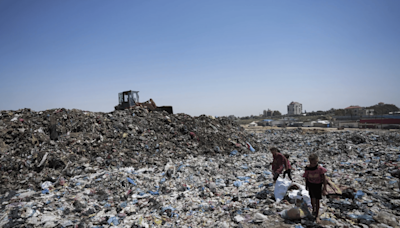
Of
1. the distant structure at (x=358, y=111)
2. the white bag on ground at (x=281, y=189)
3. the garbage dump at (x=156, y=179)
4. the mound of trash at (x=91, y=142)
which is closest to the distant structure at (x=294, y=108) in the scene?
the distant structure at (x=358, y=111)

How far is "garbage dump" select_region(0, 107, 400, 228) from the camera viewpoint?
383 centimetres

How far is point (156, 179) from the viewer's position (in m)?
5.96

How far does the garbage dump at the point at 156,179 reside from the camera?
3.83m

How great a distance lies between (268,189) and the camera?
4762mm

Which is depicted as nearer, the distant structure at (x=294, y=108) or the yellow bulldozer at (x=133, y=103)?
the yellow bulldozer at (x=133, y=103)

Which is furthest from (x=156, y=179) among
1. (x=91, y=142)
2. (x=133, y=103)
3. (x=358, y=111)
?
(x=358, y=111)

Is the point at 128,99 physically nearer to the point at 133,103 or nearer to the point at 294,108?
the point at 133,103

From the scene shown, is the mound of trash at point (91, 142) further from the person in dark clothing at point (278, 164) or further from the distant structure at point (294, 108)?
the distant structure at point (294, 108)

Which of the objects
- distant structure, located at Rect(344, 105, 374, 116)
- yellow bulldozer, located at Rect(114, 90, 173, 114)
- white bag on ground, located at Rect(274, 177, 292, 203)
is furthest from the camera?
distant structure, located at Rect(344, 105, 374, 116)

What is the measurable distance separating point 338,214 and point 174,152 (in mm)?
6011

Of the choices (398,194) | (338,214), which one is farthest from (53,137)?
(398,194)

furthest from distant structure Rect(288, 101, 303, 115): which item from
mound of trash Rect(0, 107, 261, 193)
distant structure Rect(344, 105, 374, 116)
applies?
mound of trash Rect(0, 107, 261, 193)

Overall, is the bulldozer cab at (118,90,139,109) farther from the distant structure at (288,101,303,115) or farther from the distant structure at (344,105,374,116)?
the distant structure at (288,101,303,115)

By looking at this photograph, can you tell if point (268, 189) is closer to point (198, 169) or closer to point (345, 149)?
point (198, 169)
